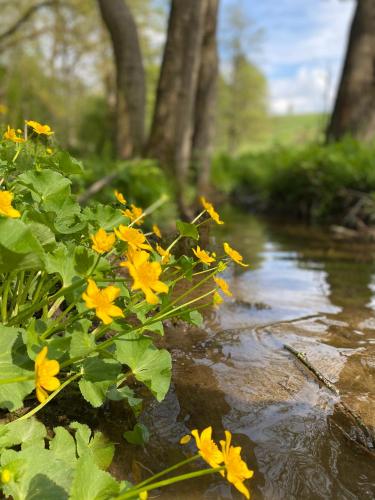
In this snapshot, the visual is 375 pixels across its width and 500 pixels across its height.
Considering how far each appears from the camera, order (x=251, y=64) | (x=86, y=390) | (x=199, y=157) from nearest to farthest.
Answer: (x=86, y=390), (x=199, y=157), (x=251, y=64)

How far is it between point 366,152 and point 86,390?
6.31 m

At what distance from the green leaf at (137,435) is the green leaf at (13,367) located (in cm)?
33

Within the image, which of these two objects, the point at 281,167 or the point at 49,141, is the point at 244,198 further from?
the point at 49,141

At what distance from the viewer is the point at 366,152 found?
21.5 feet

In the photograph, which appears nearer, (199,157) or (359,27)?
(359,27)

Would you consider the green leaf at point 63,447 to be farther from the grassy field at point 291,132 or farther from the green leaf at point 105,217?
the grassy field at point 291,132

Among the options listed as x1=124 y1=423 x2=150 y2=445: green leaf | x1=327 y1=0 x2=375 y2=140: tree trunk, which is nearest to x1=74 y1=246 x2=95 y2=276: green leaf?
x1=124 y1=423 x2=150 y2=445: green leaf

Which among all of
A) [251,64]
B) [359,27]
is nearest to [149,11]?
[251,64]

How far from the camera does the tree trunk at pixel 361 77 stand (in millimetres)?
8117

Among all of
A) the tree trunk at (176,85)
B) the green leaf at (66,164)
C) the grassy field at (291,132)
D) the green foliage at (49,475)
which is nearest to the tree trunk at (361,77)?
the grassy field at (291,132)

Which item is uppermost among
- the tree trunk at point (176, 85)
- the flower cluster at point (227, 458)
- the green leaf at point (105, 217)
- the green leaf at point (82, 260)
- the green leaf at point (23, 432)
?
the tree trunk at point (176, 85)

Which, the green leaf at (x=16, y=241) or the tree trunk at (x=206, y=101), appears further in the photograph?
the tree trunk at (x=206, y=101)

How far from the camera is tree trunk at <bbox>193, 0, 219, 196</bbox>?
10406 millimetres

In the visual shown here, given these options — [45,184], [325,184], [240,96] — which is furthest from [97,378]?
[240,96]
